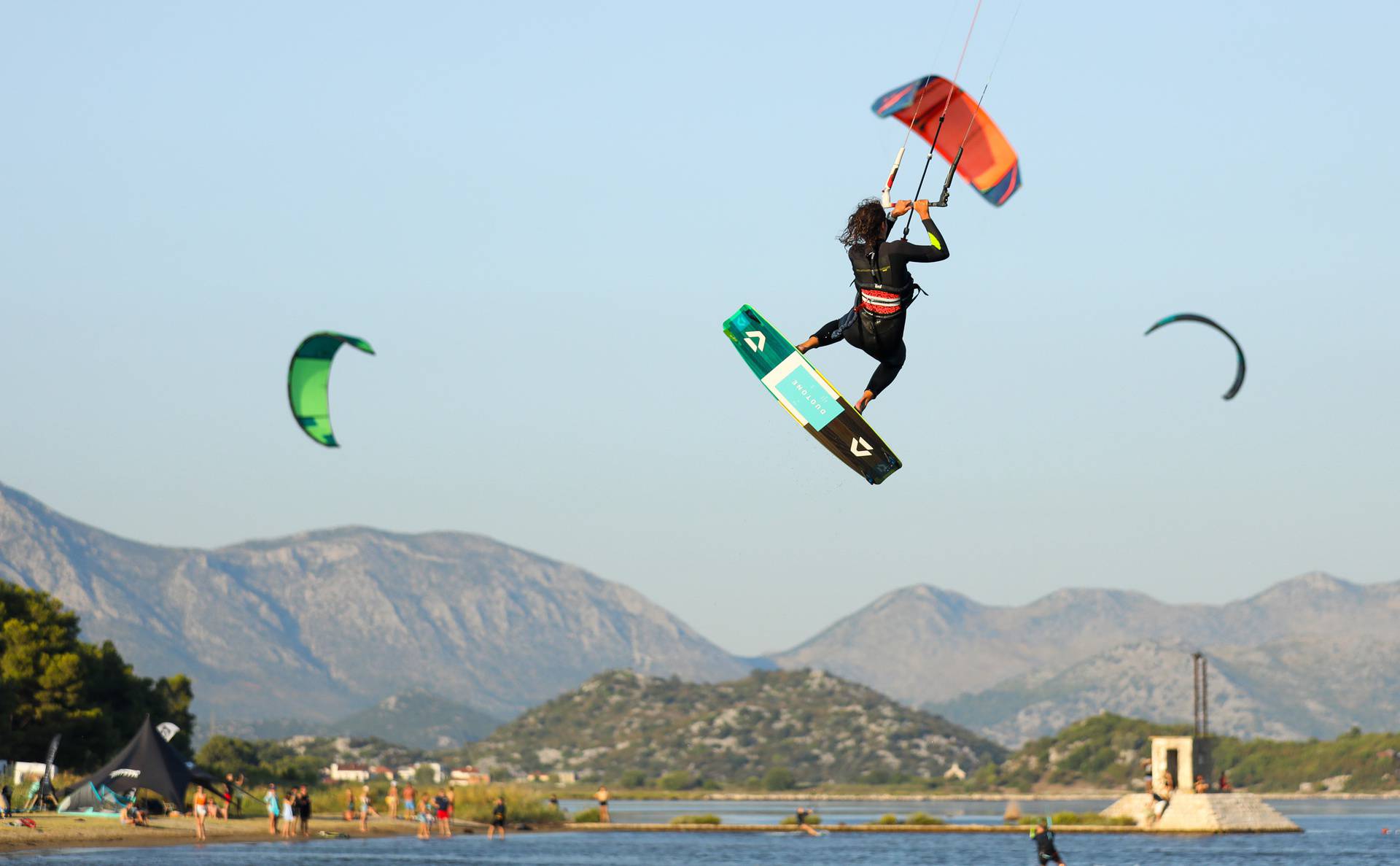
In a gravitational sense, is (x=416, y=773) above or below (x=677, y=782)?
above

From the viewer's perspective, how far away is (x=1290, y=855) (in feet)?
206

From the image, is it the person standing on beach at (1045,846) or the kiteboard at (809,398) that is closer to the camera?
the kiteboard at (809,398)

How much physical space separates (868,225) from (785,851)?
53.6 m

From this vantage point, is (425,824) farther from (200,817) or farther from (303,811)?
(200,817)

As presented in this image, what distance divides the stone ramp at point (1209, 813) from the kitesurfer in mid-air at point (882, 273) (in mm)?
57023

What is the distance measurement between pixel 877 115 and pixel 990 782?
16478 centimetres

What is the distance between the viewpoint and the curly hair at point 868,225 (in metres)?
18.1

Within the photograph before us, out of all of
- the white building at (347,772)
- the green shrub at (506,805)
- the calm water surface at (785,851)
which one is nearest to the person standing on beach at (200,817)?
the calm water surface at (785,851)

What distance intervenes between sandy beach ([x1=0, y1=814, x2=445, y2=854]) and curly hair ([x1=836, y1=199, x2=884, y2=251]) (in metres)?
29.0

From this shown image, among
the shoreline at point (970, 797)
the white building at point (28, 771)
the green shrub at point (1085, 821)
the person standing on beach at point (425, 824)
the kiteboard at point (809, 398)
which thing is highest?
the kiteboard at point (809, 398)

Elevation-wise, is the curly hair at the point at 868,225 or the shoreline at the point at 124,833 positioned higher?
the curly hair at the point at 868,225

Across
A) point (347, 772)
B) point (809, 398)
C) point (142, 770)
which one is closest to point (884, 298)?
point (809, 398)

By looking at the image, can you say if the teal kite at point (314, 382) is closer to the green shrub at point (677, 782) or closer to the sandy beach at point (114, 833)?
the sandy beach at point (114, 833)

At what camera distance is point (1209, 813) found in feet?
236
